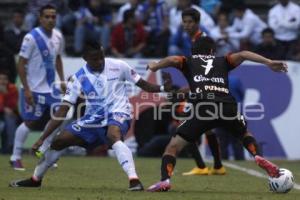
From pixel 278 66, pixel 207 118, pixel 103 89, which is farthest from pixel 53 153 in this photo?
pixel 278 66

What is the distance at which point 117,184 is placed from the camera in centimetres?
1195

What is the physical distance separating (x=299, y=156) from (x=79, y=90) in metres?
9.54

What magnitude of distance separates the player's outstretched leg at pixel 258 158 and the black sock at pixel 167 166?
2.97 ft

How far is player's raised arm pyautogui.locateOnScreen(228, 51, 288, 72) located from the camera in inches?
409

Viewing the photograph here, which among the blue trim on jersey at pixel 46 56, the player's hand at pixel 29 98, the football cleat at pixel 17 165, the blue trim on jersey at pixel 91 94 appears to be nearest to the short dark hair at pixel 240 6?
the blue trim on jersey at pixel 46 56

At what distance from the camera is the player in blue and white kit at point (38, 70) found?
14.2 m

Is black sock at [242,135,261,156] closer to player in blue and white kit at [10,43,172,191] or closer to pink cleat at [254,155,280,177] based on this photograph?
pink cleat at [254,155,280,177]

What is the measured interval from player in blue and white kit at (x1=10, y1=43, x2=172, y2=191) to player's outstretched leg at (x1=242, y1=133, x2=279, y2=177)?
1.13m

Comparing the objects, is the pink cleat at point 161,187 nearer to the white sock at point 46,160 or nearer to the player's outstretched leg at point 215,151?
the white sock at point 46,160

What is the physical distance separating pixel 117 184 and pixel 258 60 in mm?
2704

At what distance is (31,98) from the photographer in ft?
46.2

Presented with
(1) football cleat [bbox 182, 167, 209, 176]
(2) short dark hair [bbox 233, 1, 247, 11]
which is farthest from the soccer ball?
(2) short dark hair [bbox 233, 1, 247, 11]

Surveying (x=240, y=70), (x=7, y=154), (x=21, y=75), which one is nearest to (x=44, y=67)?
(x=21, y=75)

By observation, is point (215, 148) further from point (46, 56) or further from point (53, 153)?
point (53, 153)
